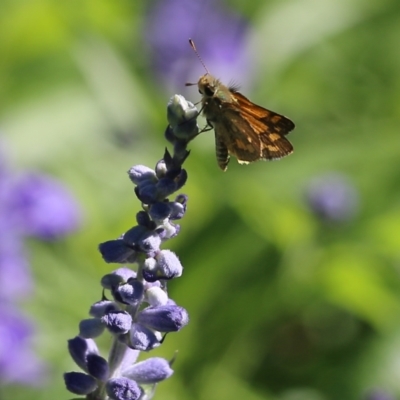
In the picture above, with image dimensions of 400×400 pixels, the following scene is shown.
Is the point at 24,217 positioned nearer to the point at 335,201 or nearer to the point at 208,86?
the point at 335,201

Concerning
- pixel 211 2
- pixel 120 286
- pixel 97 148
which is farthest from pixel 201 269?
pixel 211 2

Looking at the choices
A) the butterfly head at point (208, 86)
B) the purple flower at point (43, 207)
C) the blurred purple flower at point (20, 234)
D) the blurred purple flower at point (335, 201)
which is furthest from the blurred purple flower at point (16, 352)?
the butterfly head at point (208, 86)

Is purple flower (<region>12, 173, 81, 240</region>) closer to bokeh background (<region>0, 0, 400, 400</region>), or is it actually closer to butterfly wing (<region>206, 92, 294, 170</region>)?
bokeh background (<region>0, 0, 400, 400</region>)

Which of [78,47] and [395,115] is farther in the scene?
[395,115]

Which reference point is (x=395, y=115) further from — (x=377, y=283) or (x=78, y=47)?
(x=78, y=47)

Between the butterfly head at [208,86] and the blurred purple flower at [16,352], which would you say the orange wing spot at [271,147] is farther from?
the blurred purple flower at [16,352]

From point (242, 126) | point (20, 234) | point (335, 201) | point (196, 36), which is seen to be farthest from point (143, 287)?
point (196, 36)
